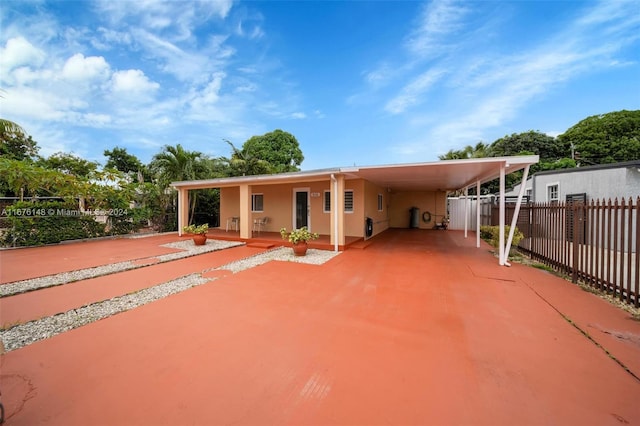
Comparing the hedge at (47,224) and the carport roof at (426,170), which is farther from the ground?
the carport roof at (426,170)

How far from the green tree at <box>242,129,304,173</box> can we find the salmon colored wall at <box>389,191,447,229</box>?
1375 cm

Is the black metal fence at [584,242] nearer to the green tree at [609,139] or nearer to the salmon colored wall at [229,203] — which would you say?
the salmon colored wall at [229,203]

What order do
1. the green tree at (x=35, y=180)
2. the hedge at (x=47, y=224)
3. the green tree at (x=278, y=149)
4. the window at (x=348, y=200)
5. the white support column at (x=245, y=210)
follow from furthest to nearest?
1. the green tree at (x=278, y=149)
2. the window at (x=348, y=200)
3. the white support column at (x=245, y=210)
4. the hedge at (x=47, y=224)
5. the green tree at (x=35, y=180)

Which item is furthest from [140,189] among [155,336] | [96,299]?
[155,336]

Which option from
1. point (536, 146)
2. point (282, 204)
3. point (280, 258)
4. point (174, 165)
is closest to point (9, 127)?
point (174, 165)

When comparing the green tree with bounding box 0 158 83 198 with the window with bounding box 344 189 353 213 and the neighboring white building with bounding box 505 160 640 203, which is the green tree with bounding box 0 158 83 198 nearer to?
the window with bounding box 344 189 353 213

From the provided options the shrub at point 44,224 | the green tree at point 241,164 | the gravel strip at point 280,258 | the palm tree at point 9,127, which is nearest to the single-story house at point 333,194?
the gravel strip at point 280,258

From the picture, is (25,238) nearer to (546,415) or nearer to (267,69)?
(267,69)

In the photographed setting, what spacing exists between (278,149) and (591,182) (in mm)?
23909

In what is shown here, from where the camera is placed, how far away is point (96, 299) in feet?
13.5

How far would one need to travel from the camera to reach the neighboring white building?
8055mm

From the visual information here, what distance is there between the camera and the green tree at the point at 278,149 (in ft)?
86.6

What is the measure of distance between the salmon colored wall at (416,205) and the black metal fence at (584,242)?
6.48 meters

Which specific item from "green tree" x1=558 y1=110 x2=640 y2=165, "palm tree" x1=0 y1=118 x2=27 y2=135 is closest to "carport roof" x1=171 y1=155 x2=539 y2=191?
"palm tree" x1=0 y1=118 x2=27 y2=135
